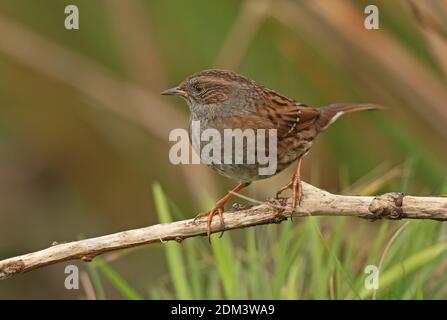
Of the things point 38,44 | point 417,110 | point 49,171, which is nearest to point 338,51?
point 417,110

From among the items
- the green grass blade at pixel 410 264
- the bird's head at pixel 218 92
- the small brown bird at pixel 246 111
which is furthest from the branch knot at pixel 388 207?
the bird's head at pixel 218 92

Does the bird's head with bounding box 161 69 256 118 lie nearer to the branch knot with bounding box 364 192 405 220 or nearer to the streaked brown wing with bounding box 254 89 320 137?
the streaked brown wing with bounding box 254 89 320 137

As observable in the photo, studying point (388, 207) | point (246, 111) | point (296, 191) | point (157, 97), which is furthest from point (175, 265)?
point (157, 97)

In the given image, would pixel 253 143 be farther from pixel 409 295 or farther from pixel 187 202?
pixel 187 202

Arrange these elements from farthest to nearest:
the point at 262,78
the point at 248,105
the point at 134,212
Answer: the point at 134,212, the point at 262,78, the point at 248,105

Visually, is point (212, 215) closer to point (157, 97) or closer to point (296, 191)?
point (296, 191)

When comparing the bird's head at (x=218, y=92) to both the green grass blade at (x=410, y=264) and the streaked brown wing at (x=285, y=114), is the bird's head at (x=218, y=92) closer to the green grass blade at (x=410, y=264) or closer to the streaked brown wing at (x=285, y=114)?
the streaked brown wing at (x=285, y=114)

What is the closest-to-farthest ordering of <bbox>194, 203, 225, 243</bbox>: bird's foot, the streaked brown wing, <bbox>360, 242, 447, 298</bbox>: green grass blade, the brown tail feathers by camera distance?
<bbox>194, 203, 225, 243</bbox>: bird's foot → <bbox>360, 242, 447, 298</bbox>: green grass blade → the streaked brown wing → the brown tail feathers

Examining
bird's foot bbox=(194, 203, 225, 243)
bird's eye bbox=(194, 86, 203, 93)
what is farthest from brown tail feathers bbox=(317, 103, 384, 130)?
bird's foot bbox=(194, 203, 225, 243)
